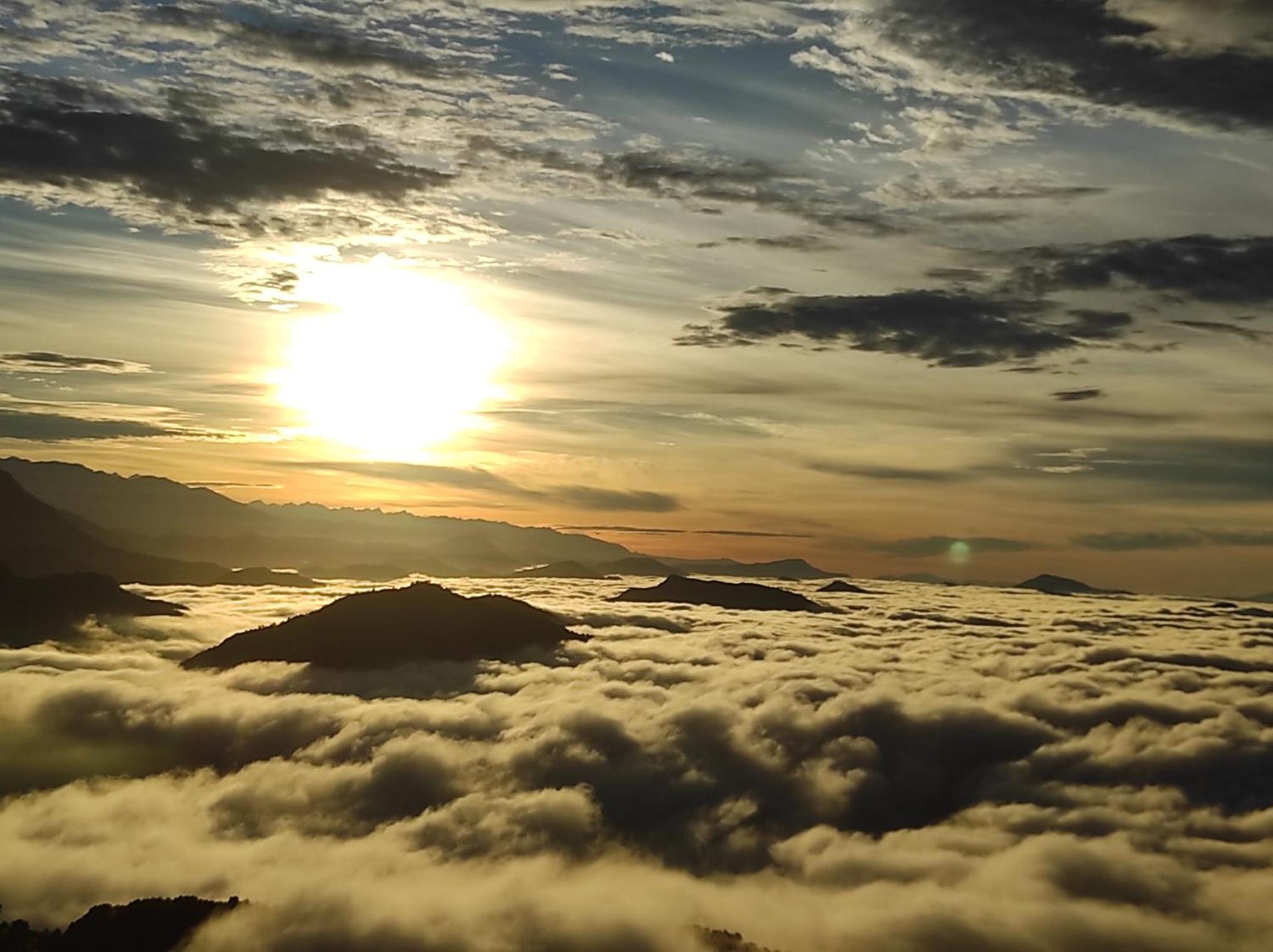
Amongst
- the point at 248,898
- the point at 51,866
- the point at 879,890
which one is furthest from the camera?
the point at 879,890

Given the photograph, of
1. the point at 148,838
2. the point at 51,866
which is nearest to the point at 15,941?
the point at 51,866

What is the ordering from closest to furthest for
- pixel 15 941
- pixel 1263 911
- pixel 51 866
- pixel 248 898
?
pixel 15 941 < pixel 248 898 < pixel 51 866 < pixel 1263 911

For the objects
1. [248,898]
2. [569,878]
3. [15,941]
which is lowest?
[569,878]

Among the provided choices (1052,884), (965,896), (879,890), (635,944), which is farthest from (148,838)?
(1052,884)

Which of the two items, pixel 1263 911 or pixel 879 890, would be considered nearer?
pixel 1263 911

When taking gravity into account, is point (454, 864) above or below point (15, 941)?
below

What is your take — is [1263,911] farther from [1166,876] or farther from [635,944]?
[635,944]
